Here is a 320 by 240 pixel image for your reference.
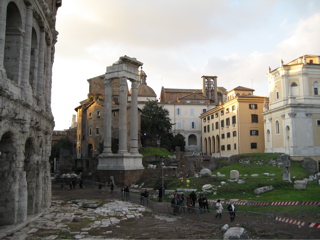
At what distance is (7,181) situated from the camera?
14.9 m

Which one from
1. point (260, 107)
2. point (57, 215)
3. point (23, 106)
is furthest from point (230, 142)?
point (23, 106)

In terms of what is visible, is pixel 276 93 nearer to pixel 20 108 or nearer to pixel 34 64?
pixel 34 64

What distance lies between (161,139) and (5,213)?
52.1 meters

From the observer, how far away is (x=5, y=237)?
42.8 feet

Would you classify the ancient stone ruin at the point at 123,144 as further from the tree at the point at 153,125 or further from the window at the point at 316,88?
the window at the point at 316,88

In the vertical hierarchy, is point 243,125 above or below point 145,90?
below

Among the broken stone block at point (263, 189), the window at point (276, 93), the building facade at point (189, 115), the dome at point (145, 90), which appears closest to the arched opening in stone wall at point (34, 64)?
the broken stone block at point (263, 189)

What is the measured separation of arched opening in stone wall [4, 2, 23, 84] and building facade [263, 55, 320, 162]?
38.0m

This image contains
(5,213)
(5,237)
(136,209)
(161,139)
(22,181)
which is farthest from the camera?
(161,139)

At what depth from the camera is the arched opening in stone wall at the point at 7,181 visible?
14.7 m

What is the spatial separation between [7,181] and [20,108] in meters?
3.26

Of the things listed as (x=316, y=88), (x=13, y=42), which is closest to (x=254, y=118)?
(x=316, y=88)

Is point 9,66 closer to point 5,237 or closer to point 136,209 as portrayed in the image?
point 5,237

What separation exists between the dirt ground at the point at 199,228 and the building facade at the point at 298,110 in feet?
101
